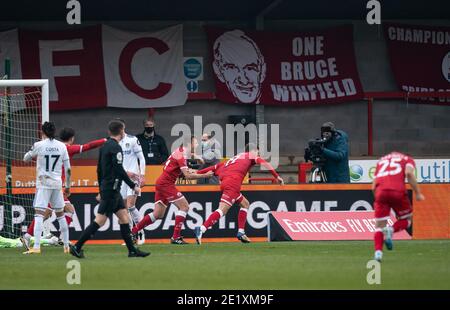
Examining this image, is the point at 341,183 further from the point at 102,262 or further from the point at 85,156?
the point at 85,156

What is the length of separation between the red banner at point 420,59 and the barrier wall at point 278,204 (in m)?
9.52

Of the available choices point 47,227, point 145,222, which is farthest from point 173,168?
point 47,227

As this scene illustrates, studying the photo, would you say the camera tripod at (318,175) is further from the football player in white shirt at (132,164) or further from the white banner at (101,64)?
the white banner at (101,64)

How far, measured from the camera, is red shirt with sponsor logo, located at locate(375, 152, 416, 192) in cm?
1586

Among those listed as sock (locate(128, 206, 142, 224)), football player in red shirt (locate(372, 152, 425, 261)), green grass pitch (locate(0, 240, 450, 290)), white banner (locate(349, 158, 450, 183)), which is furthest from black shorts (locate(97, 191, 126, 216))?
white banner (locate(349, 158, 450, 183))

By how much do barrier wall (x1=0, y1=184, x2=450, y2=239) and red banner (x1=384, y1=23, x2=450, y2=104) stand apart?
9520 millimetres

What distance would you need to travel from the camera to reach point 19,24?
31094mm

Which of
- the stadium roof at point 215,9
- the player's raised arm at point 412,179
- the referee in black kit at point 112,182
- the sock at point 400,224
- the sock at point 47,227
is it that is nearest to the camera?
the player's raised arm at point 412,179

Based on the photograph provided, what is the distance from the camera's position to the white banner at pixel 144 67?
31312 mm

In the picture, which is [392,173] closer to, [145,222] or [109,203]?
[109,203]

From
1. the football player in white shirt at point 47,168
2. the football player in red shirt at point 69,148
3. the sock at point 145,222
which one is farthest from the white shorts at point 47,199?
the sock at point 145,222

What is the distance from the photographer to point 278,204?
23375mm

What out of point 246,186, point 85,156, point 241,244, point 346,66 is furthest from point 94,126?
point 241,244

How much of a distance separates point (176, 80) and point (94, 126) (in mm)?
2564
